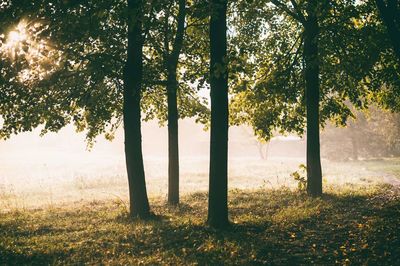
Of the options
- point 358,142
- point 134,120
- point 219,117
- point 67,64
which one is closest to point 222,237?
point 219,117

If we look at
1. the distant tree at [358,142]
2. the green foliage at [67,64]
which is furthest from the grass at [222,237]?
the distant tree at [358,142]

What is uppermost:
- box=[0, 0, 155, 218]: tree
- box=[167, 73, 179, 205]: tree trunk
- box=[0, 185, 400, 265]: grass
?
box=[0, 0, 155, 218]: tree

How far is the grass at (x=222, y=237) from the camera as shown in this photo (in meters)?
7.46

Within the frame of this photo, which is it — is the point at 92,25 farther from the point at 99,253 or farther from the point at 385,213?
the point at 385,213

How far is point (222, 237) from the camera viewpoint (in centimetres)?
890

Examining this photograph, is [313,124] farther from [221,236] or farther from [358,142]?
[358,142]

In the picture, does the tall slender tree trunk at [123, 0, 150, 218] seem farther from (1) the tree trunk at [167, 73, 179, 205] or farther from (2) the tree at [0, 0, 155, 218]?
(1) the tree trunk at [167, 73, 179, 205]

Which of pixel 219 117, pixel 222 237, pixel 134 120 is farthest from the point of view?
pixel 134 120

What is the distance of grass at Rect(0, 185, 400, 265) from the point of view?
7.46 meters

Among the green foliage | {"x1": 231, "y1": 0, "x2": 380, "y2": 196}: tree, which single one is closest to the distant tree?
{"x1": 231, "y1": 0, "x2": 380, "y2": 196}: tree

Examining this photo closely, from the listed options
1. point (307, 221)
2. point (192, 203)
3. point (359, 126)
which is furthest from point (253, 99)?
point (359, 126)

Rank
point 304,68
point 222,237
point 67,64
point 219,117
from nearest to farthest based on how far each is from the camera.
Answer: point 222,237
point 219,117
point 67,64
point 304,68

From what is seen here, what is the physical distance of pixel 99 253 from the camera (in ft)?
27.7

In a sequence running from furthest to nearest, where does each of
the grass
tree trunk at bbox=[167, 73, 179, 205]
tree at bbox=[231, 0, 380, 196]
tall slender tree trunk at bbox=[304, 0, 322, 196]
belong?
tree trunk at bbox=[167, 73, 179, 205]
tall slender tree trunk at bbox=[304, 0, 322, 196]
tree at bbox=[231, 0, 380, 196]
the grass
